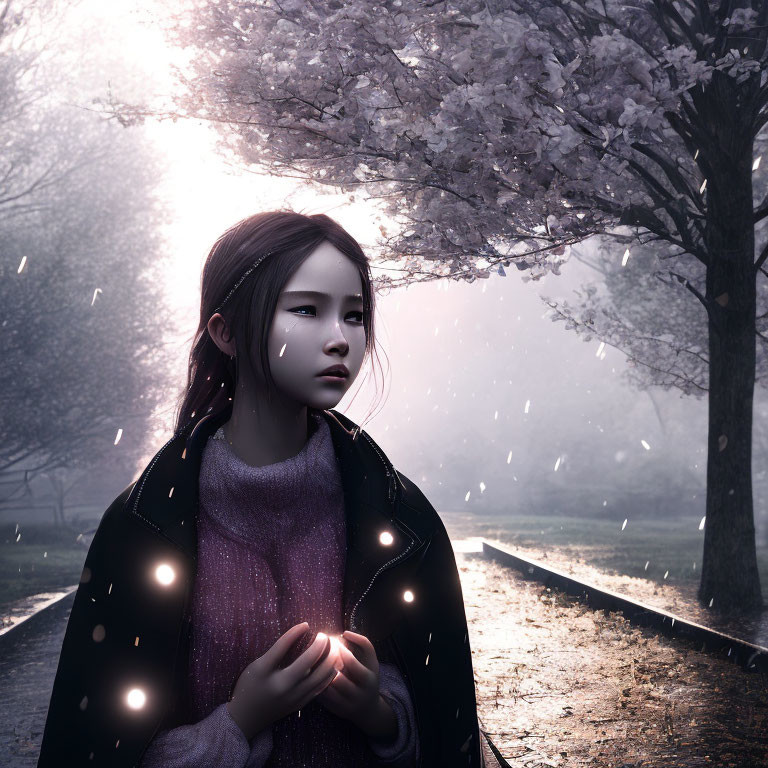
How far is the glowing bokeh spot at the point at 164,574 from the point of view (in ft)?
7.43

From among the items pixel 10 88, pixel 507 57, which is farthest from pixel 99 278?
pixel 507 57

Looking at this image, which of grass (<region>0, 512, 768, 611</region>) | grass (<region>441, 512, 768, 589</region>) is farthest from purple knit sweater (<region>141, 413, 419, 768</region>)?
grass (<region>441, 512, 768, 589</region>)

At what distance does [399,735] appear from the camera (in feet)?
7.88

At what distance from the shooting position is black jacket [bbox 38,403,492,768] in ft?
7.25

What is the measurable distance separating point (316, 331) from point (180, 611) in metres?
0.85

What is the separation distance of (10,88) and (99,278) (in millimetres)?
5692

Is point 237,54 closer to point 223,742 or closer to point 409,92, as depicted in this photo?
point 409,92

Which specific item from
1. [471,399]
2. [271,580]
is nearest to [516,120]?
[271,580]

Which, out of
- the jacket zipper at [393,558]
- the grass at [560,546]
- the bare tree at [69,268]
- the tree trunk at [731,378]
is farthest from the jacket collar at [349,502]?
the bare tree at [69,268]

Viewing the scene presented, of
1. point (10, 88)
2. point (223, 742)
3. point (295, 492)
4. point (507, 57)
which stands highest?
point (10, 88)

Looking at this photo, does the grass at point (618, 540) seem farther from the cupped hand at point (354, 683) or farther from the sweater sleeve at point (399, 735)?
the cupped hand at point (354, 683)

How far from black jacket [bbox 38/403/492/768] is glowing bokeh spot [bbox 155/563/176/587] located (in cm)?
1

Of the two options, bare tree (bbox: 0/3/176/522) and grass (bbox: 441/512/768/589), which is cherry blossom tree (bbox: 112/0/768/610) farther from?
bare tree (bbox: 0/3/176/522)

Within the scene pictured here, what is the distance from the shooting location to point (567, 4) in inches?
360
